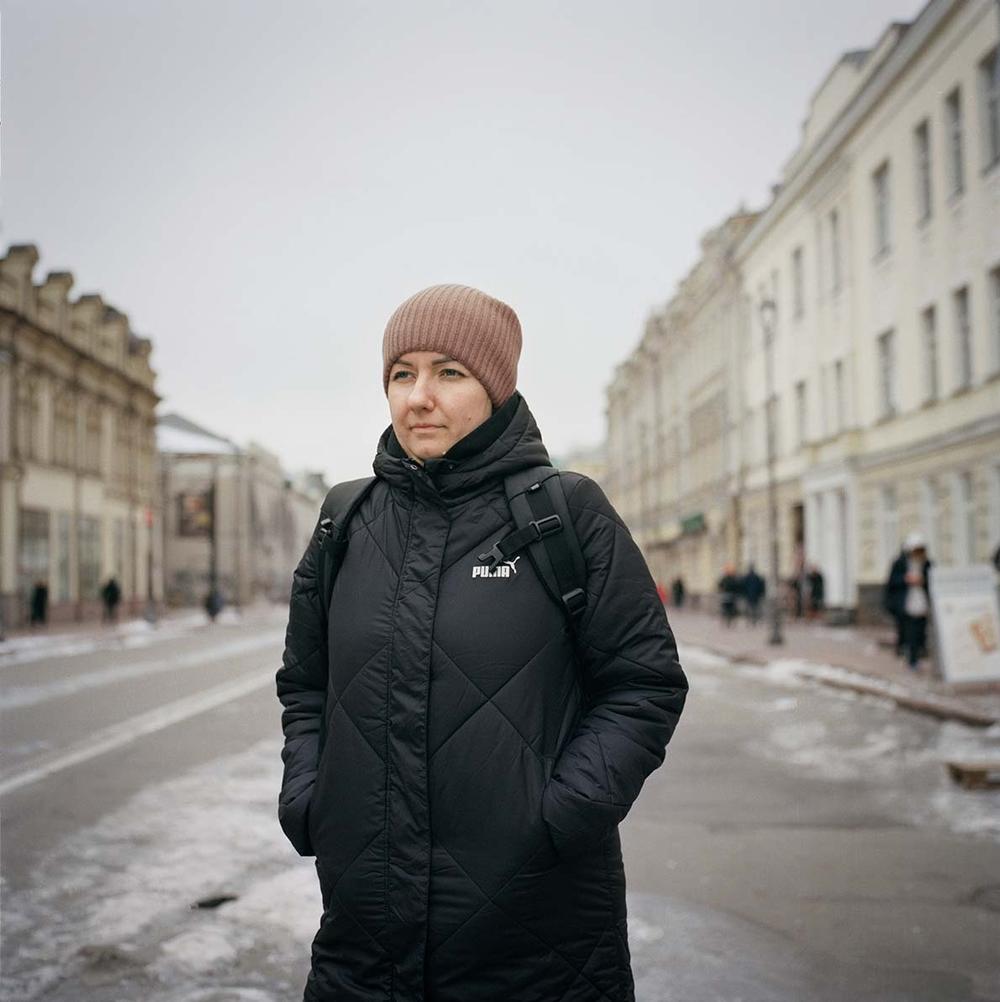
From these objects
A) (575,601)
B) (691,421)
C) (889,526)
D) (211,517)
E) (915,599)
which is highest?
(691,421)

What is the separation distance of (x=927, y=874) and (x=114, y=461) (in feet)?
167

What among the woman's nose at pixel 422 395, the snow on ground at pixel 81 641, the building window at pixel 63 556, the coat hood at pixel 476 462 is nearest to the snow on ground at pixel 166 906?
the coat hood at pixel 476 462

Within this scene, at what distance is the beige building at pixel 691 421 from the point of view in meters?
45.3

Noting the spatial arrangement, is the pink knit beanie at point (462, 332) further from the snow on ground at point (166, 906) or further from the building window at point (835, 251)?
the building window at point (835, 251)

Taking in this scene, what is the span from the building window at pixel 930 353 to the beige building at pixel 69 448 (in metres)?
25.7

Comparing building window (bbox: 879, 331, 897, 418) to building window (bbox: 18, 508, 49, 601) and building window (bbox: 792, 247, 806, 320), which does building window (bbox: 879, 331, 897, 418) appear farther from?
building window (bbox: 18, 508, 49, 601)

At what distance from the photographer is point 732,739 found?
11078 mm

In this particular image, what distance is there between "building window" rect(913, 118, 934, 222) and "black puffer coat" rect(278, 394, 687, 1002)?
84.4 ft

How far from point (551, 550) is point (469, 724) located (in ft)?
1.21

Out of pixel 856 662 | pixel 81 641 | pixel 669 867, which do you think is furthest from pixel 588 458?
pixel 669 867

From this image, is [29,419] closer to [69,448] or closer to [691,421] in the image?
[69,448]

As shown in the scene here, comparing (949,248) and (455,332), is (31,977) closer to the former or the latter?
(455,332)

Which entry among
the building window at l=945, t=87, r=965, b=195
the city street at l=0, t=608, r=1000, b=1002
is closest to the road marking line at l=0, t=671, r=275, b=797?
the city street at l=0, t=608, r=1000, b=1002

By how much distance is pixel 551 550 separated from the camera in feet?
7.89
